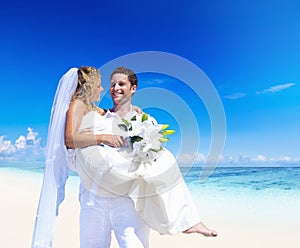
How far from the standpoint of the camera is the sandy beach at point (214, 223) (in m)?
6.13

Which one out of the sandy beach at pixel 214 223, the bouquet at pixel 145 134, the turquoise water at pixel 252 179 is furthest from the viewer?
the turquoise water at pixel 252 179

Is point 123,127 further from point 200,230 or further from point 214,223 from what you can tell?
point 214,223

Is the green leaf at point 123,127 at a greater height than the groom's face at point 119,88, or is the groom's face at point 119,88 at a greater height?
the groom's face at point 119,88

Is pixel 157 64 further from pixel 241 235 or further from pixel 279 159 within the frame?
pixel 279 159

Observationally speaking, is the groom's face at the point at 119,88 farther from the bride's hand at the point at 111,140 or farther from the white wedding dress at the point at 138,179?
the bride's hand at the point at 111,140

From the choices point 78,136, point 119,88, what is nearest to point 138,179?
point 78,136

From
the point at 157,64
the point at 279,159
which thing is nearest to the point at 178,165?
the point at 157,64

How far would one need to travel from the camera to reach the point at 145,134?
2664mm

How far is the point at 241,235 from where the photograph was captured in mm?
7301

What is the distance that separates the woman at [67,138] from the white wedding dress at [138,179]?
0.04m

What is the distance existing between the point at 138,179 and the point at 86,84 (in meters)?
0.76

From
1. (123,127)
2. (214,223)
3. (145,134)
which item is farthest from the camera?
(214,223)

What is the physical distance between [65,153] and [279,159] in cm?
2025

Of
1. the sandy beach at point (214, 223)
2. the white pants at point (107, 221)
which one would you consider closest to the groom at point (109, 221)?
the white pants at point (107, 221)
